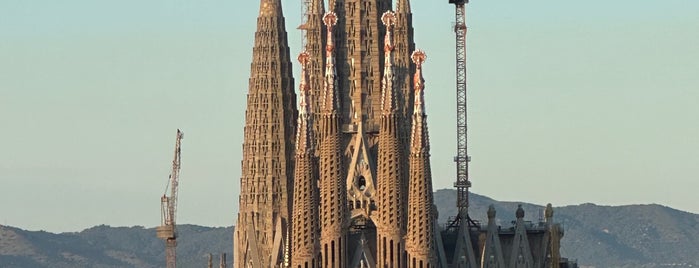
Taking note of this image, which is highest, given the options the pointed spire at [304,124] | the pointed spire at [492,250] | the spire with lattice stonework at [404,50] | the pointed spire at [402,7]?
the pointed spire at [402,7]

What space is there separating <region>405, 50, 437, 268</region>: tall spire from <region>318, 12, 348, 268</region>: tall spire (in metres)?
4.40

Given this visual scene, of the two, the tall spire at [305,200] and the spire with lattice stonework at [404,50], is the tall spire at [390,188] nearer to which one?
the tall spire at [305,200]

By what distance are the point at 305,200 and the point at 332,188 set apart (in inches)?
81.7

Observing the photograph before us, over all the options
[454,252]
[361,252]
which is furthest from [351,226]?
[454,252]

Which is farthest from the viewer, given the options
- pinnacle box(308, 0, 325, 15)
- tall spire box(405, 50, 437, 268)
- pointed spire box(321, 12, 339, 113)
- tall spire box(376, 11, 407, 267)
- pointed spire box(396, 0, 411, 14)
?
pinnacle box(308, 0, 325, 15)

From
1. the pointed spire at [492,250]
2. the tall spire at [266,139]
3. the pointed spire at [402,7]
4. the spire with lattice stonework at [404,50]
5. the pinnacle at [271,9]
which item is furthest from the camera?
the pinnacle at [271,9]

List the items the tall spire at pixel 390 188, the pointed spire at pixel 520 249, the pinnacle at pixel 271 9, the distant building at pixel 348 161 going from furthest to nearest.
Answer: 1. the pinnacle at pixel 271 9
2. the pointed spire at pixel 520 249
3. the tall spire at pixel 390 188
4. the distant building at pixel 348 161

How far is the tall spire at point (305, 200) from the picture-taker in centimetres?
14800

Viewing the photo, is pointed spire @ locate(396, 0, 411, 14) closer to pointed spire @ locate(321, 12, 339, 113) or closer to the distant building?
the distant building

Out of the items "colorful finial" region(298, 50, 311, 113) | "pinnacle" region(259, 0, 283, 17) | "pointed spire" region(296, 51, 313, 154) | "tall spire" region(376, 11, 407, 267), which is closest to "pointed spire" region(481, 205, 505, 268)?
"tall spire" region(376, 11, 407, 267)

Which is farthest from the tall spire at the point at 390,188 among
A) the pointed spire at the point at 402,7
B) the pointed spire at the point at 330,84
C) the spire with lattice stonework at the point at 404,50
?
the pointed spire at the point at 402,7

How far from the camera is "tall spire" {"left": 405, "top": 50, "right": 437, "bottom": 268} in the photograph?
484ft

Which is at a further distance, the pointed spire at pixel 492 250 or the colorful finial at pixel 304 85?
the pointed spire at pixel 492 250

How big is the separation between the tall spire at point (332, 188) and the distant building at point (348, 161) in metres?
0.07
